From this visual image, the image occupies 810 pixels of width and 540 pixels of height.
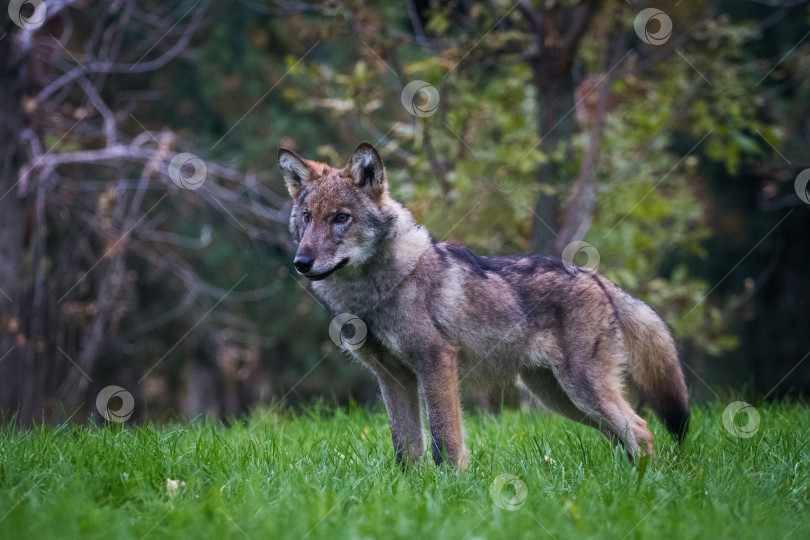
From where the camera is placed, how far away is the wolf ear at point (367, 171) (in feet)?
17.2

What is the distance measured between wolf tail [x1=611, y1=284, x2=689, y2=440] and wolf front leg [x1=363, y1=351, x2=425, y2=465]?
5.10 feet

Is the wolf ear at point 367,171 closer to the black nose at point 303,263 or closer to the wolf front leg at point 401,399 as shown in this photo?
the black nose at point 303,263

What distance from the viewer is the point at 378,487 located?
417 cm

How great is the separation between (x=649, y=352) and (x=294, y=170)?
2820 millimetres

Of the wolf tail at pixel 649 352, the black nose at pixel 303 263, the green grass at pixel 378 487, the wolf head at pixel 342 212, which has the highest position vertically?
the wolf head at pixel 342 212

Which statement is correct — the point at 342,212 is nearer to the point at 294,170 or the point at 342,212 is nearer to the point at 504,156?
the point at 294,170

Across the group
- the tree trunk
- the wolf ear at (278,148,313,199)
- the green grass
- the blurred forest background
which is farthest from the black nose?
the tree trunk

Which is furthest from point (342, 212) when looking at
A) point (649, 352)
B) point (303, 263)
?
point (649, 352)

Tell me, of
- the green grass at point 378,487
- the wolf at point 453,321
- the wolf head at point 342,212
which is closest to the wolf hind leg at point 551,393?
the wolf at point 453,321

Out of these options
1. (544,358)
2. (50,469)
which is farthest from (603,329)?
(50,469)

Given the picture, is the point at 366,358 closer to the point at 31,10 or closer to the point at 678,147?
the point at 31,10

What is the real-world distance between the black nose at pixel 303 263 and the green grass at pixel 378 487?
111 centimetres

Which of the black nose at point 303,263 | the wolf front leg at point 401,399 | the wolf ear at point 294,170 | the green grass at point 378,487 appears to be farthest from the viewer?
the wolf ear at point 294,170

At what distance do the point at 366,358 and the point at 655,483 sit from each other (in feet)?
6.50
